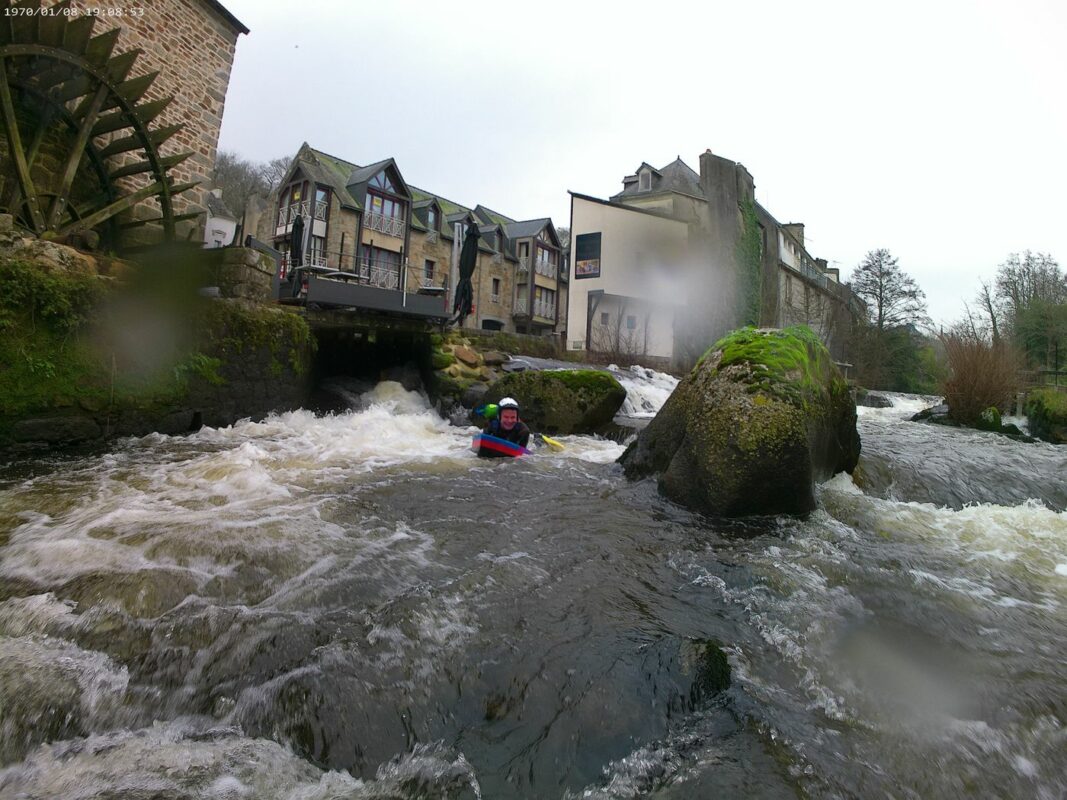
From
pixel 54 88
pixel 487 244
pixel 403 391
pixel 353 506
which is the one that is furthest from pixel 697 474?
pixel 487 244

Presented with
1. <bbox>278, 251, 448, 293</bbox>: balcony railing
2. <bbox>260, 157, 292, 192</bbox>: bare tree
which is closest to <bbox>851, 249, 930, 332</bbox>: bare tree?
<bbox>278, 251, 448, 293</bbox>: balcony railing

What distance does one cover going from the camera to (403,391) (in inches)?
464

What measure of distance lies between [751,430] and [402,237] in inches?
1092

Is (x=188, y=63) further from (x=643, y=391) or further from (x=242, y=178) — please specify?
(x=242, y=178)

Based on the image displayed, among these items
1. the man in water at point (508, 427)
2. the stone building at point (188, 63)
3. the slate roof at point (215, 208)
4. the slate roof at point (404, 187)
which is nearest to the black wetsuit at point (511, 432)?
the man in water at point (508, 427)

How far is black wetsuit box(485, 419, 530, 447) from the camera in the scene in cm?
713

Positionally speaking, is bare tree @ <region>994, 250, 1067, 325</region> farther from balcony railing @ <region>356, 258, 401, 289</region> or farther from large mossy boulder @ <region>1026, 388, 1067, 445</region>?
balcony railing @ <region>356, 258, 401, 289</region>

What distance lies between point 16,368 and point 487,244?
98.9 ft

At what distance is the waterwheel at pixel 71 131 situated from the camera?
7.73m

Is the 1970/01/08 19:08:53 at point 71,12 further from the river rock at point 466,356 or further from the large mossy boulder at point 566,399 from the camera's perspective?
the large mossy boulder at point 566,399

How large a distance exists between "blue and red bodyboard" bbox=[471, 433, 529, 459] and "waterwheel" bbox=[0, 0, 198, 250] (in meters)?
7.07

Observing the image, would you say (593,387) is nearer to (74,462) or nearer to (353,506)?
(353,506)

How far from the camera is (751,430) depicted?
14.0ft

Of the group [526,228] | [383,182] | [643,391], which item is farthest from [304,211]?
[643,391]
